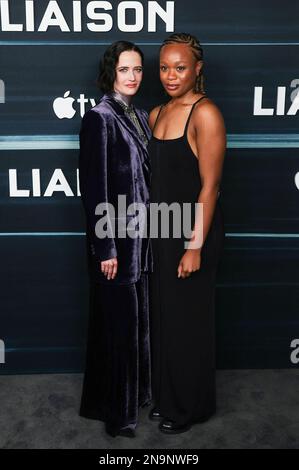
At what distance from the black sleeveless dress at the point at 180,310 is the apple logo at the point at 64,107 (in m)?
0.55

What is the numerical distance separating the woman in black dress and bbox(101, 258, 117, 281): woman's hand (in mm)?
215

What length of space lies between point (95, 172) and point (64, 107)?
23.7 inches

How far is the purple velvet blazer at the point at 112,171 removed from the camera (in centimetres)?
216

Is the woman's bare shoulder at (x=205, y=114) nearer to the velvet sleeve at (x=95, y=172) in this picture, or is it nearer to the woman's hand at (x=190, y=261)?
the velvet sleeve at (x=95, y=172)

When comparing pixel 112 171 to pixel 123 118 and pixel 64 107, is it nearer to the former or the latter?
pixel 123 118

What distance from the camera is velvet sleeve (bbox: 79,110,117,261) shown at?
2152mm

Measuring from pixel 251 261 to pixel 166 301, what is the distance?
652 millimetres

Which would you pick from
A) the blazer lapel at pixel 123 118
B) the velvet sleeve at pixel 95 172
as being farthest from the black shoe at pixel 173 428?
the blazer lapel at pixel 123 118

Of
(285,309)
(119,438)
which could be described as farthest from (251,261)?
(119,438)

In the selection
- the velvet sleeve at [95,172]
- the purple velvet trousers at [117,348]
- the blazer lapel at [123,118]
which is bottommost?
the purple velvet trousers at [117,348]

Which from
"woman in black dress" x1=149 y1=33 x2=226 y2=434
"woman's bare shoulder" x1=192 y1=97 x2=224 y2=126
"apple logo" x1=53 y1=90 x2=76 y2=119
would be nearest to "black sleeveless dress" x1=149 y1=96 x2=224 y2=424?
"woman in black dress" x1=149 y1=33 x2=226 y2=434

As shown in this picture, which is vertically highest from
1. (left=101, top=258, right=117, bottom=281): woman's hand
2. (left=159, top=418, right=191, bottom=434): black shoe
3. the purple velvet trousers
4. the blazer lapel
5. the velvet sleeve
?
the blazer lapel

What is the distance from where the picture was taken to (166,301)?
7.80ft

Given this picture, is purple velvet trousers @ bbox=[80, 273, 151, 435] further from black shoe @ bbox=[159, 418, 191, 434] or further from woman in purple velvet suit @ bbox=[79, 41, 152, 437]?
black shoe @ bbox=[159, 418, 191, 434]
